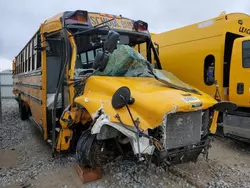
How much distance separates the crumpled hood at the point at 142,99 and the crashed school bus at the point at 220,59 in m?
2.67

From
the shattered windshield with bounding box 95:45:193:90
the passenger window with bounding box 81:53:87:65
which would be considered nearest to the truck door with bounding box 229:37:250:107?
the shattered windshield with bounding box 95:45:193:90

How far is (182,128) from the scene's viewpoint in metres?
2.98

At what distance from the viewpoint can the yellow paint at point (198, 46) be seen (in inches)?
235

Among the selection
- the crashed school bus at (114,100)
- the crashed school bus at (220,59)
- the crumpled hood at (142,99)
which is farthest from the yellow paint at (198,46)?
the crumpled hood at (142,99)

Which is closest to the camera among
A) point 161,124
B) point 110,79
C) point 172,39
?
point 161,124

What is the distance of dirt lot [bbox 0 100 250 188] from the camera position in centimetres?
365

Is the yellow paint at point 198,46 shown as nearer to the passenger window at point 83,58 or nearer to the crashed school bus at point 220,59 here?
the crashed school bus at point 220,59

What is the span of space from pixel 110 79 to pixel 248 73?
133 inches

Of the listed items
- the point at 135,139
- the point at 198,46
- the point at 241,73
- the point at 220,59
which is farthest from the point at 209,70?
the point at 135,139

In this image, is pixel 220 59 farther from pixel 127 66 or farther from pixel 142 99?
pixel 142 99

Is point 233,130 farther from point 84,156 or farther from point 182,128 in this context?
point 84,156

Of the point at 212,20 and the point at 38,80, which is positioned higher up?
the point at 212,20

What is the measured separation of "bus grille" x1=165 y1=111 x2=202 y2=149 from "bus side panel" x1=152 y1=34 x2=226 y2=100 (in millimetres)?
3223

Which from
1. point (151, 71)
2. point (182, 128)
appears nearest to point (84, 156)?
point (182, 128)
